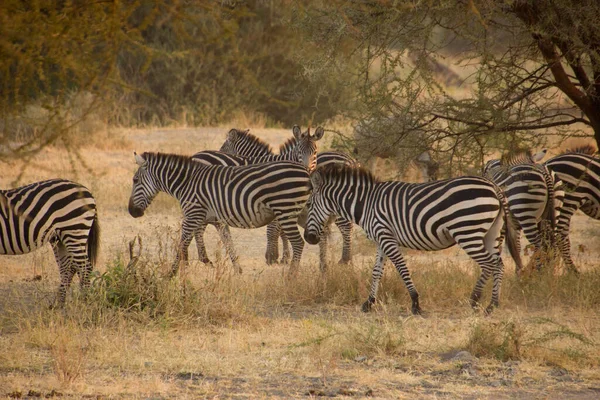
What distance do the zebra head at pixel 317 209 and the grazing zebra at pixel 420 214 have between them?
13mm

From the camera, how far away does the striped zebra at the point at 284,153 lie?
436 inches

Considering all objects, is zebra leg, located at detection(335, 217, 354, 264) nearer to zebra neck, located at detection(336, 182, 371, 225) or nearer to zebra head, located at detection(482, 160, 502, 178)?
zebra head, located at detection(482, 160, 502, 178)

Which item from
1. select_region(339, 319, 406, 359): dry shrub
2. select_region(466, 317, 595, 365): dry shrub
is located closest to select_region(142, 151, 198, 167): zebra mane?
select_region(339, 319, 406, 359): dry shrub

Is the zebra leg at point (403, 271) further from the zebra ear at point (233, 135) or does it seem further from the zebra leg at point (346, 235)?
the zebra ear at point (233, 135)

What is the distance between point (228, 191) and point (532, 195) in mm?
3487

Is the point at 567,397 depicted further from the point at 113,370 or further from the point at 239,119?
the point at 239,119

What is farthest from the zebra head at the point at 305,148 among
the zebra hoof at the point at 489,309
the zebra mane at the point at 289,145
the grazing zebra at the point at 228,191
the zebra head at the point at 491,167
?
the zebra hoof at the point at 489,309

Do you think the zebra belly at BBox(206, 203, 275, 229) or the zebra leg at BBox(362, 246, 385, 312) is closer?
the zebra leg at BBox(362, 246, 385, 312)

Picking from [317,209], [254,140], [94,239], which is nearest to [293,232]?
[317,209]

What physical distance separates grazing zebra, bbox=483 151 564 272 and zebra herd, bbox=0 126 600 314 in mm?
12

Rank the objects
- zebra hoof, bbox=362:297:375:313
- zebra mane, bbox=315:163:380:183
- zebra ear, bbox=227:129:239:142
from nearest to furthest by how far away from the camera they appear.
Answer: zebra hoof, bbox=362:297:375:313 < zebra mane, bbox=315:163:380:183 < zebra ear, bbox=227:129:239:142

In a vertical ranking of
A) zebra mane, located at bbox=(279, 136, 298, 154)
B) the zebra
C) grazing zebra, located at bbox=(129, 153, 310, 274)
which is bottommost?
grazing zebra, located at bbox=(129, 153, 310, 274)

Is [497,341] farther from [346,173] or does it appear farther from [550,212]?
[550,212]

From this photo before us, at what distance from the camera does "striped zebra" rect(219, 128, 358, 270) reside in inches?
436
